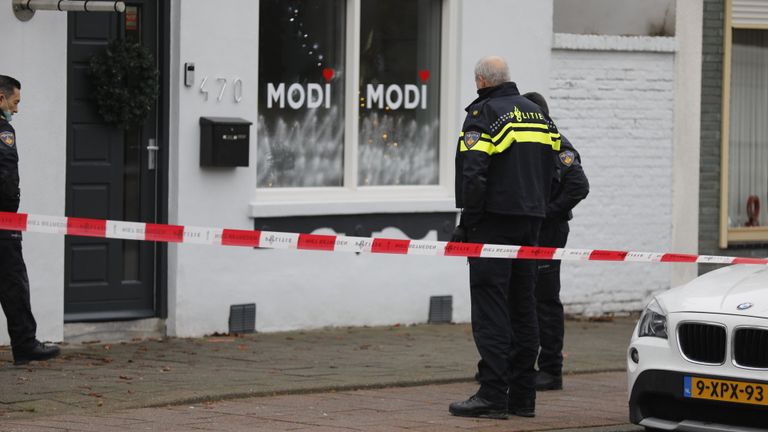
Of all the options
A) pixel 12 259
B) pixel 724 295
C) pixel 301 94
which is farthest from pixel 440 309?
pixel 724 295

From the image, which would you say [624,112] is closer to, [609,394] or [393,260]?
[393,260]

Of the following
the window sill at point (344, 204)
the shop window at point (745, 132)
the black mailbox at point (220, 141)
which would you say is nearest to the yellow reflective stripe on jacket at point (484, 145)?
the black mailbox at point (220, 141)

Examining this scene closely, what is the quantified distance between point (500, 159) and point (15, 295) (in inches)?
130

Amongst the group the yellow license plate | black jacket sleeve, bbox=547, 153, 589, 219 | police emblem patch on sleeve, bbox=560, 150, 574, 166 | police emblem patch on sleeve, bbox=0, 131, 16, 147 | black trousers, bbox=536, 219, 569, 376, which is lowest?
the yellow license plate

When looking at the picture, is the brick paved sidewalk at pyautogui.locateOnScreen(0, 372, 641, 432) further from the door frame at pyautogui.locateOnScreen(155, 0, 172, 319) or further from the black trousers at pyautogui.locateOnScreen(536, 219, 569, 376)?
the door frame at pyautogui.locateOnScreen(155, 0, 172, 319)

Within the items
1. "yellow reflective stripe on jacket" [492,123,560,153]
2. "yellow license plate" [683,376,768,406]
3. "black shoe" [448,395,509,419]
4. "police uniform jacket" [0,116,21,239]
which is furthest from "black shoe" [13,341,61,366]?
"yellow license plate" [683,376,768,406]

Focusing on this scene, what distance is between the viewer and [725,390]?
7211 mm

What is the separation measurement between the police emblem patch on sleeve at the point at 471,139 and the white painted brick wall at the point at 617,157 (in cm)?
535

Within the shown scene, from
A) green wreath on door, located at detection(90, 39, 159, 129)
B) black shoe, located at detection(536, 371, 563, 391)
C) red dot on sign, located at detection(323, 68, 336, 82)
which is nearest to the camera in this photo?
black shoe, located at detection(536, 371, 563, 391)

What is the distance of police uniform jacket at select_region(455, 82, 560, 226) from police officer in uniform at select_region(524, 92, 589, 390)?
0.95 meters

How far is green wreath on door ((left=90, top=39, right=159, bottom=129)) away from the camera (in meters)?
10.8

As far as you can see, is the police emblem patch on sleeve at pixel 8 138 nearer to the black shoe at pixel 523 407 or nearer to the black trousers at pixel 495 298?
the black trousers at pixel 495 298

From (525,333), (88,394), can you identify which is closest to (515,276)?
(525,333)

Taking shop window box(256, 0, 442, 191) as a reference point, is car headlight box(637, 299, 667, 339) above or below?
below
